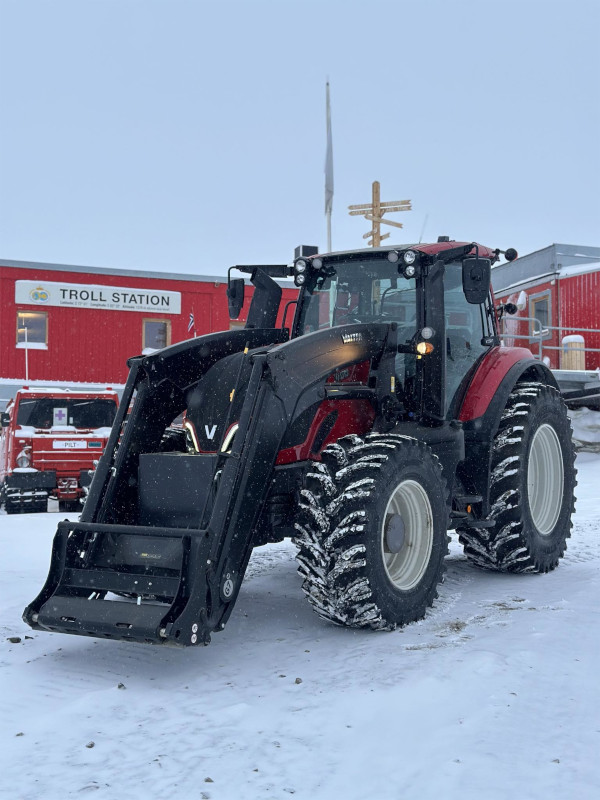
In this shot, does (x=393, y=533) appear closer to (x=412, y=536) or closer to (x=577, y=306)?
(x=412, y=536)

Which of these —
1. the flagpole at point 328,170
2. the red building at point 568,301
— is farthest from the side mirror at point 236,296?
the flagpole at point 328,170

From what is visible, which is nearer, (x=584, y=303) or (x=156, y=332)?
(x=584, y=303)

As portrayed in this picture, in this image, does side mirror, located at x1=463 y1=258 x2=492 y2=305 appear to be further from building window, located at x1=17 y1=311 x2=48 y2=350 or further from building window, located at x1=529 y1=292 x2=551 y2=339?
building window, located at x1=17 y1=311 x2=48 y2=350

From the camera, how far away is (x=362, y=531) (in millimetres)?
4699

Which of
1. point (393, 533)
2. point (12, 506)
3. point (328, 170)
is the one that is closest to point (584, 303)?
point (328, 170)

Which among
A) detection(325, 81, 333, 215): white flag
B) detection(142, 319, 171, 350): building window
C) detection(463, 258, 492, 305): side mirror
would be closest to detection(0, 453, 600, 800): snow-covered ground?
detection(463, 258, 492, 305): side mirror

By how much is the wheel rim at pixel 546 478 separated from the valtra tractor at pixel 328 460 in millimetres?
32

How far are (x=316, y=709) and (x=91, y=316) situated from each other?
20019mm

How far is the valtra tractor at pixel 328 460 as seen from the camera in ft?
15.0

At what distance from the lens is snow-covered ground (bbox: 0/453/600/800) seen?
314 centimetres

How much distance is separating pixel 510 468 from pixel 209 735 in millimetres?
3536

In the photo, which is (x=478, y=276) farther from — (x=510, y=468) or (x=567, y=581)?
(x=567, y=581)

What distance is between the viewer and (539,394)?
6852 mm

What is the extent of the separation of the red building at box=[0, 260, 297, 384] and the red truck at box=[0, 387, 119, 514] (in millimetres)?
8980
